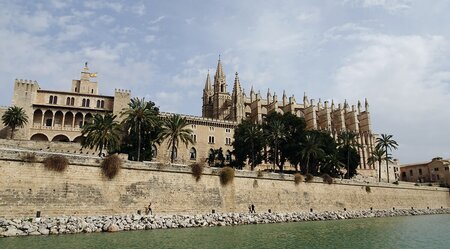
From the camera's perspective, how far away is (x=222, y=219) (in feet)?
93.9

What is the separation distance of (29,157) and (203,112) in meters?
62.5

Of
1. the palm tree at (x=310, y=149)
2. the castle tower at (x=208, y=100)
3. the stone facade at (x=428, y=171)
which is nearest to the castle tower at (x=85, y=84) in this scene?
the castle tower at (x=208, y=100)

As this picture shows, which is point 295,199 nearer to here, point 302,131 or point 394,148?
point 302,131

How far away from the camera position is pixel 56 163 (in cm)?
2498

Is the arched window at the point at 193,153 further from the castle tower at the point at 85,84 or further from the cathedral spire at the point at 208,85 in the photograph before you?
the cathedral spire at the point at 208,85

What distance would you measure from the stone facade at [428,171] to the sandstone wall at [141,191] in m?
48.2

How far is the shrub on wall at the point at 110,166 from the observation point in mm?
27000

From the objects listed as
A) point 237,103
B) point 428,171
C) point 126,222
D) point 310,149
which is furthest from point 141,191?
point 428,171

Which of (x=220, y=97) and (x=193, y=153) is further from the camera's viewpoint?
(x=220, y=97)

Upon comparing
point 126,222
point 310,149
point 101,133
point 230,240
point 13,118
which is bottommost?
point 230,240

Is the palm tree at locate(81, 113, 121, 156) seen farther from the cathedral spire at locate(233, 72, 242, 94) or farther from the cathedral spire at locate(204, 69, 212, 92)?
the cathedral spire at locate(204, 69, 212, 92)

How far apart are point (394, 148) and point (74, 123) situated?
5283 cm

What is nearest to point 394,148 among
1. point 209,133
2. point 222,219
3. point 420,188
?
point 420,188

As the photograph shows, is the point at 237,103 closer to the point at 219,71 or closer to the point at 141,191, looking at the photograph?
the point at 219,71
